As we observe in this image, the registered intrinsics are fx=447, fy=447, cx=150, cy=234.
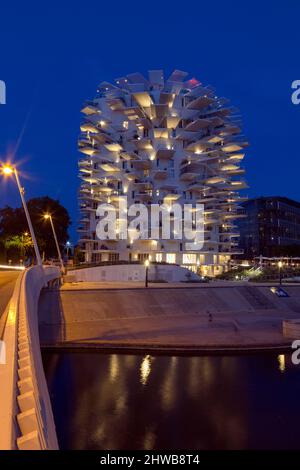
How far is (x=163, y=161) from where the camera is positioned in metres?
84.1

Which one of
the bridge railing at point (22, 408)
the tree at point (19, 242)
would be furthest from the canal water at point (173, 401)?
the tree at point (19, 242)

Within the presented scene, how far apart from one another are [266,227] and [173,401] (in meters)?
136

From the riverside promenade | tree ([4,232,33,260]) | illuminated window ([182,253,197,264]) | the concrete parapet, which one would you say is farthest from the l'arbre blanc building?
the concrete parapet

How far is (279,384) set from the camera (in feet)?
78.5

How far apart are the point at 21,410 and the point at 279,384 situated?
64.8 feet

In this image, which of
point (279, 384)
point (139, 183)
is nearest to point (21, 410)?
point (279, 384)

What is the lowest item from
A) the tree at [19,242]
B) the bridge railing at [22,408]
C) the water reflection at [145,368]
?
the water reflection at [145,368]

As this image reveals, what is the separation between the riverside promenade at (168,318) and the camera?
30469 mm

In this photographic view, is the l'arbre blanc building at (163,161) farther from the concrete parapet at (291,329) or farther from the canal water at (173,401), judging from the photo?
the canal water at (173,401)

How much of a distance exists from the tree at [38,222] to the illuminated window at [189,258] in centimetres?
2733
